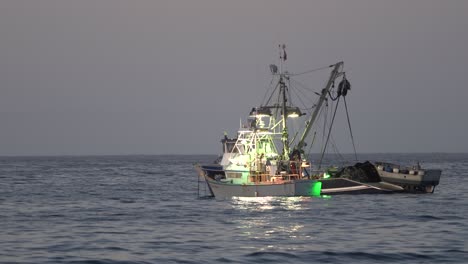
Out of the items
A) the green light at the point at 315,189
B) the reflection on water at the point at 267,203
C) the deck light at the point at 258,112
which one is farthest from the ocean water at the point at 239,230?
the deck light at the point at 258,112

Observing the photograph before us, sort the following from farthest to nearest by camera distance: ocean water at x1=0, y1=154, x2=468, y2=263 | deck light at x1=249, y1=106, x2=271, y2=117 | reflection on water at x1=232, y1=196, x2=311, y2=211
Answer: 1. deck light at x1=249, y1=106, x2=271, y2=117
2. reflection on water at x1=232, y1=196, x2=311, y2=211
3. ocean water at x1=0, y1=154, x2=468, y2=263

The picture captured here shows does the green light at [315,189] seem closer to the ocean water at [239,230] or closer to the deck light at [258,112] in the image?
the ocean water at [239,230]

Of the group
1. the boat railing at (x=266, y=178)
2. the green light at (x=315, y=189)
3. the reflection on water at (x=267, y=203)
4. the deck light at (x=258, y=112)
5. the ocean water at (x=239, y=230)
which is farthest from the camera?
the deck light at (x=258, y=112)

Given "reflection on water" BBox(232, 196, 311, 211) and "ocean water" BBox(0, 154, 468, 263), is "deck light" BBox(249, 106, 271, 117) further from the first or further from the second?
"ocean water" BBox(0, 154, 468, 263)

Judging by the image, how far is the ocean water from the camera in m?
40.7

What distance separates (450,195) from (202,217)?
38284 millimetres

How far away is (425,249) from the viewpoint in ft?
139

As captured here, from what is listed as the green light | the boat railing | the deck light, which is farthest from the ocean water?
the deck light

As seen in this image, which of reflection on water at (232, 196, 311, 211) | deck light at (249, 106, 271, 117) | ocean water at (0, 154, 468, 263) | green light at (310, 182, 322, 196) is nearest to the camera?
ocean water at (0, 154, 468, 263)

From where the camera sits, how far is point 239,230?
5262cm

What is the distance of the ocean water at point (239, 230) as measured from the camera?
40.7 m

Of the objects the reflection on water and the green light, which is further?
the green light

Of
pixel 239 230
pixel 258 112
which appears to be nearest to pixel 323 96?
pixel 258 112

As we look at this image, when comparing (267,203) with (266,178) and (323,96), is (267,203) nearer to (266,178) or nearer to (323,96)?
(266,178)
